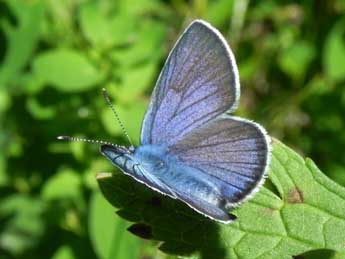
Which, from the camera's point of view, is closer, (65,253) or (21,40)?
(65,253)

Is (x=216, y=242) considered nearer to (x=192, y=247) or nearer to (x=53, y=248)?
(x=192, y=247)

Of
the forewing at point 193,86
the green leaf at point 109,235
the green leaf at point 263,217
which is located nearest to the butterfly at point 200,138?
the forewing at point 193,86

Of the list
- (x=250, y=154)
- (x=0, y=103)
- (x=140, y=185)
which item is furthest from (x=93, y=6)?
(x=250, y=154)

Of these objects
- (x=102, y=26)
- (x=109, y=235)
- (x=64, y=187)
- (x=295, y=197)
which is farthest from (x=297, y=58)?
(x=295, y=197)

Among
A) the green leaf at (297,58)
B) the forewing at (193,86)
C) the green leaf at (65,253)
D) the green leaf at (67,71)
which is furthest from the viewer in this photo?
the green leaf at (297,58)

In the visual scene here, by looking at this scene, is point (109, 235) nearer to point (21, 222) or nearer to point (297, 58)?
point (21, 222)

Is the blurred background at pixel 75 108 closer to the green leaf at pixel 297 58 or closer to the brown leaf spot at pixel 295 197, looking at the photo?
the green leaf at pixel 297 58
